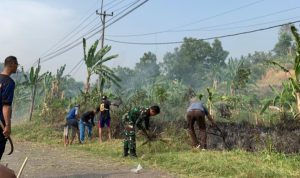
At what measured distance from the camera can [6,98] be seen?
614 centimetres

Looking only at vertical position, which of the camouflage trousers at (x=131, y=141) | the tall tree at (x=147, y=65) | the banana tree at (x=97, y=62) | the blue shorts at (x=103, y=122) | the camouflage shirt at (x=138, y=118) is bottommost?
the camouflage trousers at (x=131, y=141)

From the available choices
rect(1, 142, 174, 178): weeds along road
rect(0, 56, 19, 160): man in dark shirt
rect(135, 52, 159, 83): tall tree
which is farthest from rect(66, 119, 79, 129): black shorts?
rect(135, 52, 159, 83): tall tree

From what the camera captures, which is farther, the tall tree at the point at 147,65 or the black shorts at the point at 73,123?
the tall tree at the point at 147,65

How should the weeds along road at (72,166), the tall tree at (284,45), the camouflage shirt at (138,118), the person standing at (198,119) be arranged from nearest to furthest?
1. the weeds along road at (72,166)
2. the camouflage shirt at (138,118)
3. the person standing at (198,119)
4. the tall tree at (284,45)

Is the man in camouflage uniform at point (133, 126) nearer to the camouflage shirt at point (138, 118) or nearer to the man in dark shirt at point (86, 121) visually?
the camouflage shirt at point (138, 118)

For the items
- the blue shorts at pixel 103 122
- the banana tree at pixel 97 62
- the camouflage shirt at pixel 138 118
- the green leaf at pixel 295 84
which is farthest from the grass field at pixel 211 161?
the banana tree at pixel 97 62

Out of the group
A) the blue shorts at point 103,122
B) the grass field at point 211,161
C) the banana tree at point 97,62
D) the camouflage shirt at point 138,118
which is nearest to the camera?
the grass field at point 211,161

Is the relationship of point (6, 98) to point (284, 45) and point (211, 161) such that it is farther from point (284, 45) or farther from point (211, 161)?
point (284, 45)

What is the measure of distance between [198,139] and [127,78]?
56.9 meters

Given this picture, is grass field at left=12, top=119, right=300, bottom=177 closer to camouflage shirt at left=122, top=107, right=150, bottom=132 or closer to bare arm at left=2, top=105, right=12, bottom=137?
camouflage shirt at left=122, top=107, right=150, bottom=132

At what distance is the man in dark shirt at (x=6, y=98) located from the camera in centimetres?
611

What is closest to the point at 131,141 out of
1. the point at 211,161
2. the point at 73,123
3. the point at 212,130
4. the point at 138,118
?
the point at 138,118

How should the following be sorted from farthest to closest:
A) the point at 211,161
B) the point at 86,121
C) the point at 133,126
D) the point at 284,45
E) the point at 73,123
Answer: the point at 284,45 < the point at 86,121 < the point at 73,123 < the point at 133,126 < the point at 211,161

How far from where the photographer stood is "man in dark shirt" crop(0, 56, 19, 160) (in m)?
6.11
